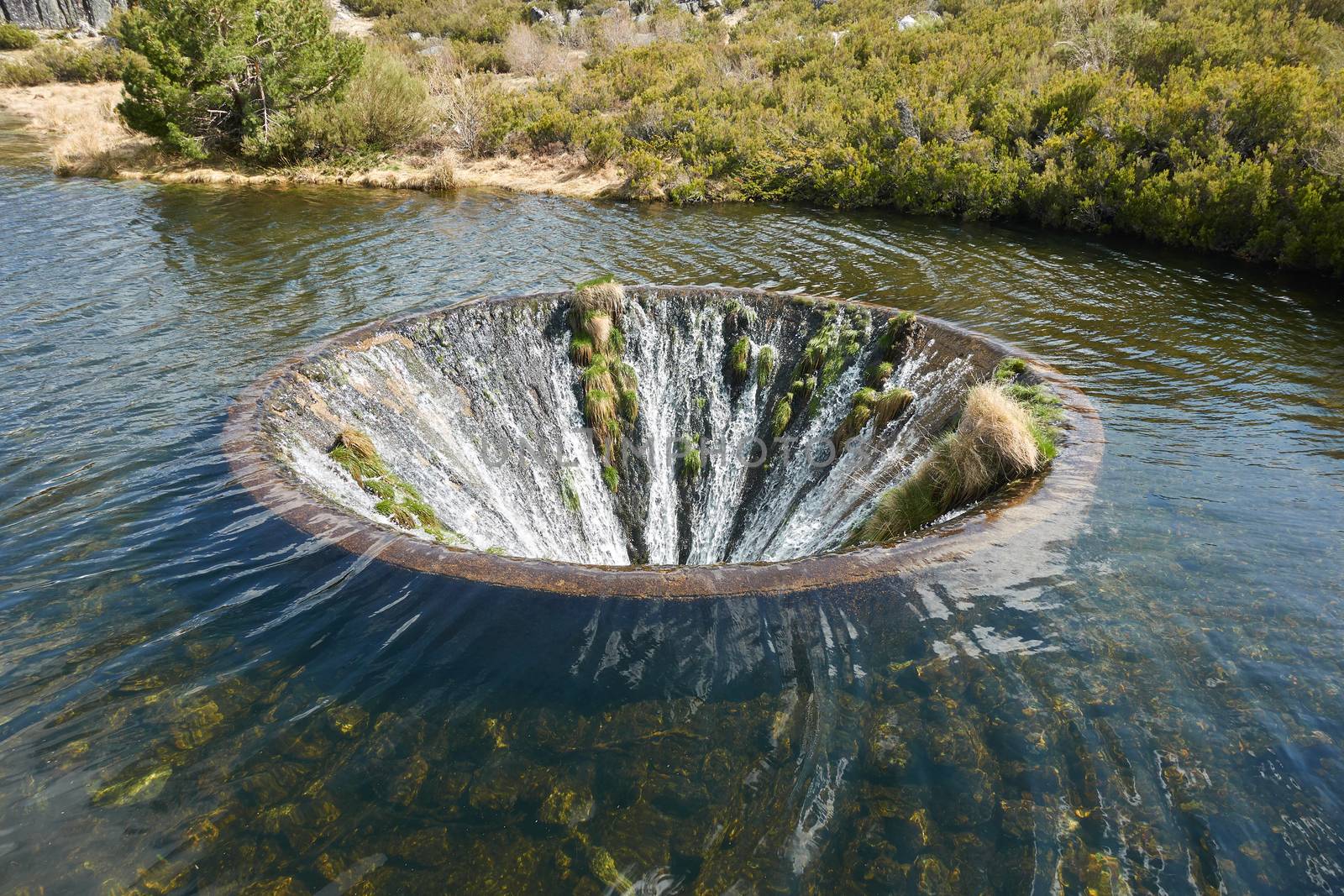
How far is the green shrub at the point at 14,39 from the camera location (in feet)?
177

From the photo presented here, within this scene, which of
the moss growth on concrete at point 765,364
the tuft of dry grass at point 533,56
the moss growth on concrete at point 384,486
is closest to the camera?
the moss growth on concrete at point 384,486

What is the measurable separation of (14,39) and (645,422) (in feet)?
221

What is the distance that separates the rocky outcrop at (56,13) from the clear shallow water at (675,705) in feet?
244

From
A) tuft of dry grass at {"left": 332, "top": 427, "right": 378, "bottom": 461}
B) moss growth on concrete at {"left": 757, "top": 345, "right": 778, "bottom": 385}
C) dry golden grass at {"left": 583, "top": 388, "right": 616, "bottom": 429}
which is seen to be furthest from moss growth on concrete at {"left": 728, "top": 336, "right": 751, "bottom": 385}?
tuft of dry grass at {"left": 332, "top": 427, "right": 378, "bottom": 461}

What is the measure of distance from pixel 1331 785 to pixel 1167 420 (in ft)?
18.6

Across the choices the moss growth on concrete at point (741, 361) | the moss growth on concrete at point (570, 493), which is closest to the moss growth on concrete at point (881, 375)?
the moss growth on concrete at point (741, 361)

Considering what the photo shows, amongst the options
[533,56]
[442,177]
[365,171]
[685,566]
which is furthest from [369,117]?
[685,566]

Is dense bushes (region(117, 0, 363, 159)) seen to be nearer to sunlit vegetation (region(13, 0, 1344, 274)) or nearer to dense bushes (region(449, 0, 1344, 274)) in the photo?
sunlit vegetation (region(13, 0, 1344, 274))

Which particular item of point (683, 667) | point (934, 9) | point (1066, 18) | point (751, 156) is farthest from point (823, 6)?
point (683, 667)

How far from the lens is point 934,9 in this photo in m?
35.4

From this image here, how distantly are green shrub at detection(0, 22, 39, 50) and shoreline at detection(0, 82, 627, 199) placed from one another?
35853mm

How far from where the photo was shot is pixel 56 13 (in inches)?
2456

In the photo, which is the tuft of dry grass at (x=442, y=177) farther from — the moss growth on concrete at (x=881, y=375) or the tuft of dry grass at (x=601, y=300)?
the moss growth on concrete at (x=881, y=375)

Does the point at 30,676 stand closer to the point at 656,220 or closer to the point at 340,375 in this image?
the point at 340,375
